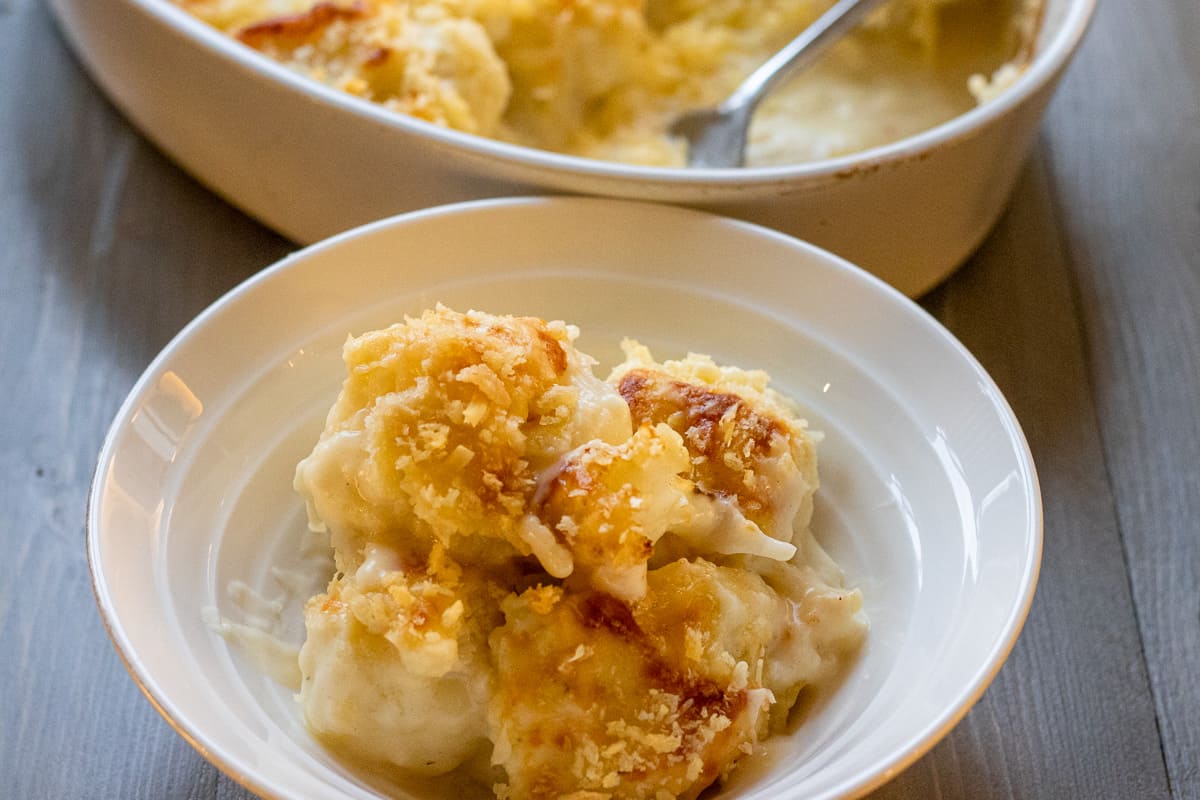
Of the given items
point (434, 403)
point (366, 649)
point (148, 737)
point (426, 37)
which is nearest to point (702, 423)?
point (434, 403)

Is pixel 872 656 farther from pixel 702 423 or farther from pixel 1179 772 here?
pixel 1179 772

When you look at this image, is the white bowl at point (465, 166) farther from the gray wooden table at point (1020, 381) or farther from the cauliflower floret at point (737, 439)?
the cauliflower floret at point (737, 439)

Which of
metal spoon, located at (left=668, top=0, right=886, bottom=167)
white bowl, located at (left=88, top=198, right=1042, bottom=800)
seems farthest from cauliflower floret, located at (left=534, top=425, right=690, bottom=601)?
metal spoon, located at (left=668, top=0, right=886, bottom=167)

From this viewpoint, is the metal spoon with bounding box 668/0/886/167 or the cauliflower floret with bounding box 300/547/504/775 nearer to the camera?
the cauliflower floret with bounding box 300/547/504/775

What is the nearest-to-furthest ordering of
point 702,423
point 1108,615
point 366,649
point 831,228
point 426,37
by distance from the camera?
1. point 366,649
2. point 702,423
3. point 1108,615
4. point 831,228
5. point 426,37

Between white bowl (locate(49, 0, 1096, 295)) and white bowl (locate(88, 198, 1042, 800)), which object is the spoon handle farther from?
white bowl (locate(88, 198, 1042, 800))

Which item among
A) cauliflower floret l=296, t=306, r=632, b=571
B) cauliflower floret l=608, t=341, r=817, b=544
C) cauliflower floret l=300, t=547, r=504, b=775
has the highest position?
cauliflower floret l=296, t=306, r=632, b=571

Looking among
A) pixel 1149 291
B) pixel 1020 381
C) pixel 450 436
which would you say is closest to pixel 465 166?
pixel 450 436
